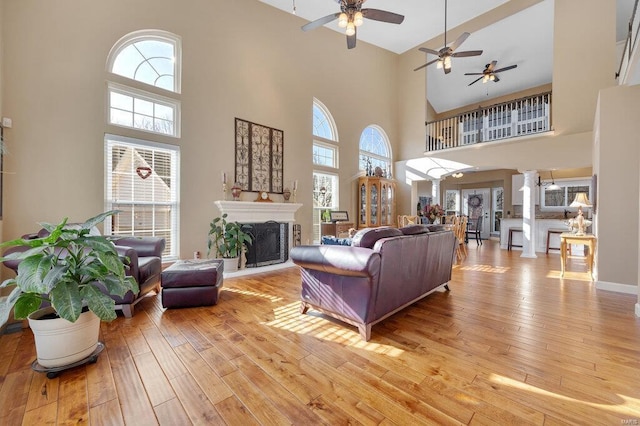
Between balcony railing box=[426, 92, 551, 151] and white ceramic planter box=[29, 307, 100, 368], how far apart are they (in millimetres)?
8155

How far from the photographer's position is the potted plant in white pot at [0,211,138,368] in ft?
5.03

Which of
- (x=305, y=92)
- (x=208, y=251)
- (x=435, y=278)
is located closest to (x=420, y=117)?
(x=305, y=92)

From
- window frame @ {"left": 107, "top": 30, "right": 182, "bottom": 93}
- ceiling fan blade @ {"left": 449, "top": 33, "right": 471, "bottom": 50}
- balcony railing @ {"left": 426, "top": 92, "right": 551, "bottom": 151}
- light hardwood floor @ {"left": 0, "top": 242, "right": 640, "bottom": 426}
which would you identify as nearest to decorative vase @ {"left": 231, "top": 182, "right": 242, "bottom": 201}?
window frame @ {"left": 107, "top": 30, "right": 182, "bottom": 93}

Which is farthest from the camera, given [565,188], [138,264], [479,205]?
[479,205]

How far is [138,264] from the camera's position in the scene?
2.83 metres

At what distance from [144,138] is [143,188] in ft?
2.48

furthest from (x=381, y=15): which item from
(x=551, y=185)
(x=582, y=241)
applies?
(x=551, y=185)

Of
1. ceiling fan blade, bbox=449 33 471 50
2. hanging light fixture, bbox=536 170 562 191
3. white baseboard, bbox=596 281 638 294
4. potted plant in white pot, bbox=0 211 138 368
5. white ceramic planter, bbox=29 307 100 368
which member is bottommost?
white baseboard, bbox=596 281 638 294

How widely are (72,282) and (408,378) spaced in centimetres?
220

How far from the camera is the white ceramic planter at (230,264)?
4.52 m

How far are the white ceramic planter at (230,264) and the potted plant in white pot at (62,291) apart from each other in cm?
264

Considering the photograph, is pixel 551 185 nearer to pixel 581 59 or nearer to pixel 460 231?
pixel 581 59

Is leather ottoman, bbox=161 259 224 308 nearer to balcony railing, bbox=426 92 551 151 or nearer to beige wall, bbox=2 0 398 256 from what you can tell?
beige wall, bbox=2 0 398 256

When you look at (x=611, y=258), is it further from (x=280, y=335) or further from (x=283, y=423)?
(x=283, y=423)
